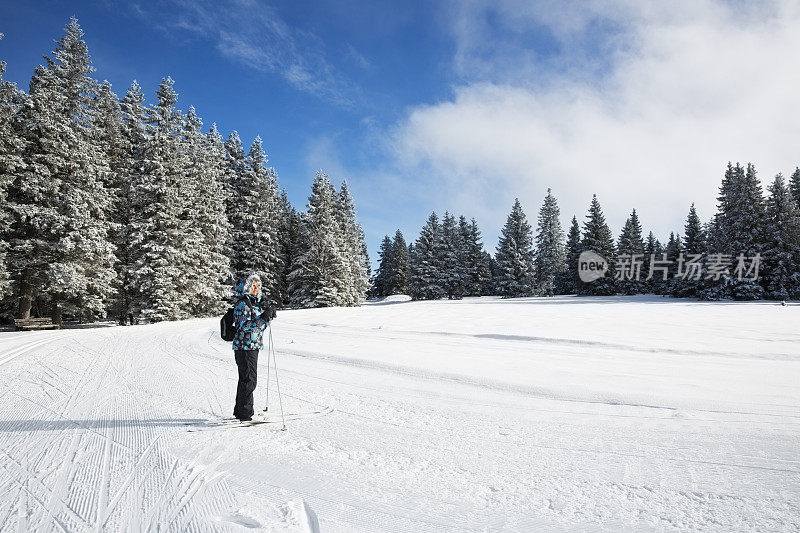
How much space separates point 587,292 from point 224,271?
41992 millimetres

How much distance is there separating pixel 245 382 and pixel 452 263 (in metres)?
46.8

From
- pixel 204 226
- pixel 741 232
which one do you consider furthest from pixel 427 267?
pixel 741 232

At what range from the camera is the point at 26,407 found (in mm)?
5520

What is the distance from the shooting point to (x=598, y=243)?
46.5 meters

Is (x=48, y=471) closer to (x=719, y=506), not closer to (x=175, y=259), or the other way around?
(x=719, y=506)

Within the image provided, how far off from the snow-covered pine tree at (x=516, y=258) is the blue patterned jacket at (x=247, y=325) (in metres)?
→ 45.5

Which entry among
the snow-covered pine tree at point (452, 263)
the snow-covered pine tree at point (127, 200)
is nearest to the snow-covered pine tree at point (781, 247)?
the snow-covered pine tree at point (452, 263)

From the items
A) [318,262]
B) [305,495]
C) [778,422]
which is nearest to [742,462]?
[778,422]

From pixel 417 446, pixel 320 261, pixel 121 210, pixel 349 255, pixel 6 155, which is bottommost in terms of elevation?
pixel 417 446

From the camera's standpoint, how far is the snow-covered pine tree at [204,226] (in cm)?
2320

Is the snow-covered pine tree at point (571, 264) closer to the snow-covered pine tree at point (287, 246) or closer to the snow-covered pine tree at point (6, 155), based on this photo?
the snow-covered pine tree at point (287, 246)

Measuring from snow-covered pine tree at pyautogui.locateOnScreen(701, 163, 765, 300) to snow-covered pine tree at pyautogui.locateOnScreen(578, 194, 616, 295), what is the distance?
1163 centimetres

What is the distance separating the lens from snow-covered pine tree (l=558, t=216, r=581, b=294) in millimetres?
48594

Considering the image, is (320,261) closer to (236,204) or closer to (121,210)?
(236,204)
